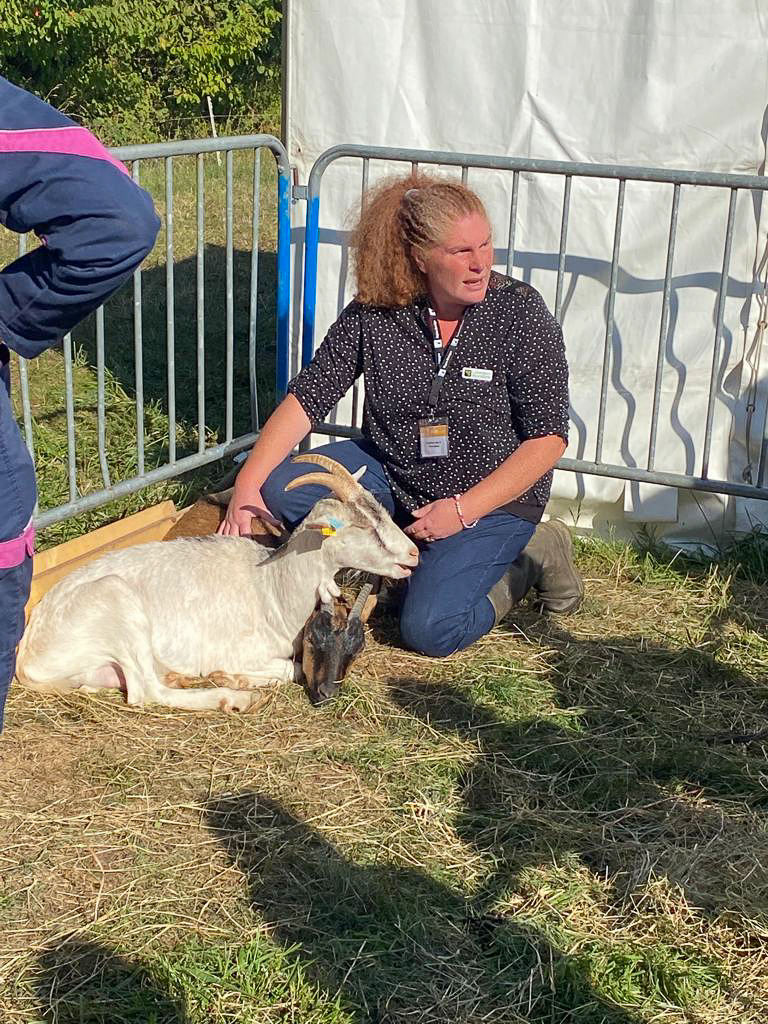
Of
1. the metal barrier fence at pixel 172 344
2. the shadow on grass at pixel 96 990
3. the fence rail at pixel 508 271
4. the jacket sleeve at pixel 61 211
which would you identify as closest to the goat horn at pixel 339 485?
the metal barrier fence at pixel 172 344

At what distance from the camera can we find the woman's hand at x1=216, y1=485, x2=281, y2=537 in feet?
16.0

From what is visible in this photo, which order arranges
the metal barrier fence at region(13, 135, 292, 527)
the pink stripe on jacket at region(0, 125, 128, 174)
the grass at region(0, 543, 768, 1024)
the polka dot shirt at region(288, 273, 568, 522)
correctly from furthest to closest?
the metal barrier fence at region(13, 135, 292, 527) < the polka dot shirt at region(288, 273, 568, 522) < the grass at region(0, 543, 768, 1024) < the pink stripe on jacket at region(0, 125, 128, 174)

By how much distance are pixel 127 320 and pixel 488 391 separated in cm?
477

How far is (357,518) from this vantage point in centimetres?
457

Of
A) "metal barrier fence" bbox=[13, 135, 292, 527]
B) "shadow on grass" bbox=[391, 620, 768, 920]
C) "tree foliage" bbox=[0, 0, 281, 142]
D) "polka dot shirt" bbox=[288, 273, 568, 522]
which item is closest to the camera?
"shadow on grass" bbox=[391, 620, 768, 920]

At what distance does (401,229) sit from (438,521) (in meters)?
1.11

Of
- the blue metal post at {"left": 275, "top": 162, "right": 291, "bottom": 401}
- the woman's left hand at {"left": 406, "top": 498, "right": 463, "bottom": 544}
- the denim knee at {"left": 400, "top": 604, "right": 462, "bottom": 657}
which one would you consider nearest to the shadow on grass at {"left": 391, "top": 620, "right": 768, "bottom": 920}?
the denim knee at {"left": 400, "top": 604, "right": 462, "bottom": 657}

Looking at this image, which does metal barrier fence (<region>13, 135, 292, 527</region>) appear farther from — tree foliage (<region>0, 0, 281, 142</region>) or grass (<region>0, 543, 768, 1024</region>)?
tree foliage (<region>0, 0, 281, 142</region>)

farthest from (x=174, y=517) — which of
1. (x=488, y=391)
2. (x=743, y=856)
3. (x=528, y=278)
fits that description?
(x=743, y=856)

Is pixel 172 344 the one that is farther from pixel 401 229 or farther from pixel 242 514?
pixel 401 229

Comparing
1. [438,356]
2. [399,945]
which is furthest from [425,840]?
[438,356]

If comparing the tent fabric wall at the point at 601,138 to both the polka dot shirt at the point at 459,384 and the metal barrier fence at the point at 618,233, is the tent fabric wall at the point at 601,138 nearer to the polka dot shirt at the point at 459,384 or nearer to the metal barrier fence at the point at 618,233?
the metal barrier fence at the point at 618,233

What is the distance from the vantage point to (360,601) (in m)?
Result: 4.74

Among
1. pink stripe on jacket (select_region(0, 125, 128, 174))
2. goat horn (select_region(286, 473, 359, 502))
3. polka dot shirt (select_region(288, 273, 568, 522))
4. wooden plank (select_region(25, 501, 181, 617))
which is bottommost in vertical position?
Result: wooden plank (select_region(25, 501, 181, 617))
